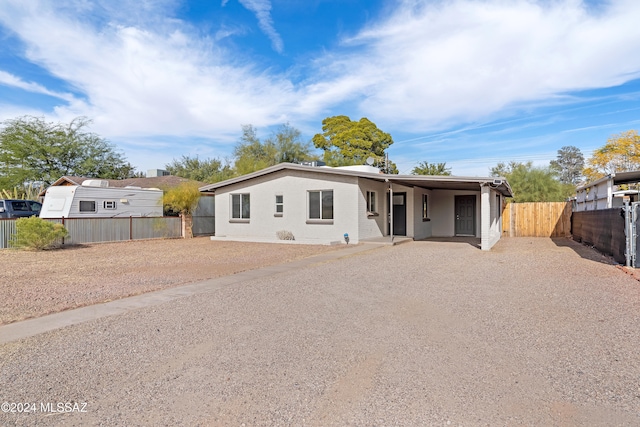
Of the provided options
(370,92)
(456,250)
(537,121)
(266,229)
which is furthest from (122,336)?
A: (537,121)

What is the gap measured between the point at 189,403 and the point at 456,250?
1301cm

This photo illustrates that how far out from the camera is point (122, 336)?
507 centimetres

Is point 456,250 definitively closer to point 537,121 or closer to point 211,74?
point 211,74

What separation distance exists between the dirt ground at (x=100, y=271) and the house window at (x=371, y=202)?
292cm

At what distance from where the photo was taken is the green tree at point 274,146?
127ft

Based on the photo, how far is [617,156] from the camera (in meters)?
35.8

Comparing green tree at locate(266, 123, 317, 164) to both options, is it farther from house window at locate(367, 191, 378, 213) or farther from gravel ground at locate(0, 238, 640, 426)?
gravel ground at locate(0, 238, 640, 426)

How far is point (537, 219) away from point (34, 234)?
24347 millimetres

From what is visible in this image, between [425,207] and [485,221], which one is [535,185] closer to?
[425,207]

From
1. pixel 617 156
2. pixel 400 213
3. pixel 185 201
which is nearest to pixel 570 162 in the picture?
pixel 617 156

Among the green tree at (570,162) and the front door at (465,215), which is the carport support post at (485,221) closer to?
the front door at (465,215)

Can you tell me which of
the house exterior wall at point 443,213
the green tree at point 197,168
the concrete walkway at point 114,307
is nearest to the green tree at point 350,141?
the green tree at point 197,168

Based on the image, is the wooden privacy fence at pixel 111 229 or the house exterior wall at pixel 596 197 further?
the wooden privacy fence at pixel 111 229

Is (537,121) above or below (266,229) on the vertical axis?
above
